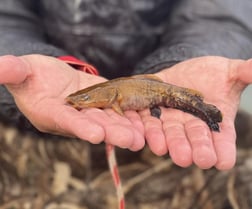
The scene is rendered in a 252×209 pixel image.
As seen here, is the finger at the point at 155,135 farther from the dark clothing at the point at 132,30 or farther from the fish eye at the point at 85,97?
the dark clothing at the point at 132,30

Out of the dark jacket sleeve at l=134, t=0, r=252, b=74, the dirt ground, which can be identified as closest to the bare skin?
the dark jacket sleeve at l=134, t=0, r=252, b=74

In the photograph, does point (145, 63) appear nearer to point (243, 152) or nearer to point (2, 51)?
point (2, 51)

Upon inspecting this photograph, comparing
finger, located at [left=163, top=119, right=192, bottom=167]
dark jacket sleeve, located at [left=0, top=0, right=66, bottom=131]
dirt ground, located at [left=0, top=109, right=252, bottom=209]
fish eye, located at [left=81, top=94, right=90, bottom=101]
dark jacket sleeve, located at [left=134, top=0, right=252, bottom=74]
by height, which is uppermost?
finger, located at [left=163, top=119, right=192, bottom=167]

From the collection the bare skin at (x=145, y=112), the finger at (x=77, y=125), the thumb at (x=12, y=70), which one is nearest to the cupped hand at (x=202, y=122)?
the bare skin at (x=145, y=112)

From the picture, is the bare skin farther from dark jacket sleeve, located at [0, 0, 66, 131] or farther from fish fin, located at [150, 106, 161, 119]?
dark jacket sleeve, located at [0, 0, 66, 131]

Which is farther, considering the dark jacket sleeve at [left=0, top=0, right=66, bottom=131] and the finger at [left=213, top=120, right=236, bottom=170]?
the dark jacket sleeve at [left=0, top=0, right=66, bottom=131]

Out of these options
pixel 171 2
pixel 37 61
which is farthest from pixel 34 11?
pixel 37 61

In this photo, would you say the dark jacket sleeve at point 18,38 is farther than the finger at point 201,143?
Yes
